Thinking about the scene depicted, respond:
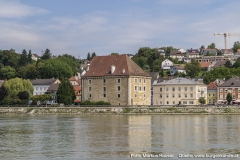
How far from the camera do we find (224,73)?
135000 millimetres

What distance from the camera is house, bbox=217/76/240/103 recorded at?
102812 millimetres

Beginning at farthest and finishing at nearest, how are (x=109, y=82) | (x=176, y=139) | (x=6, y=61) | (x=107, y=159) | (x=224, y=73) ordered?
(x=6, y=61) < (x=224, y=73) < (x=109, y=82) < (x=176, y=139) < (x=107, y=159)

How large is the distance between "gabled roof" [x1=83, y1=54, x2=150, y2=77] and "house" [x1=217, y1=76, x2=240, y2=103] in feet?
67.7

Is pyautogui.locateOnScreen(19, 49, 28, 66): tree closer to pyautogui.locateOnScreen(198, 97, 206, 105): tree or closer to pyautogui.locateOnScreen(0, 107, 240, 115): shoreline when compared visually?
pyautogui.locateOnScreen(0, 107, 240, 115): shoreline

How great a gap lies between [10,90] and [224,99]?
42961mm

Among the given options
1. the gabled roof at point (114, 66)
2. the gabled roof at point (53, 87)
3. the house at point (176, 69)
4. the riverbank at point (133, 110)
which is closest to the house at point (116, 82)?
the gabled roof at point (114, 66)

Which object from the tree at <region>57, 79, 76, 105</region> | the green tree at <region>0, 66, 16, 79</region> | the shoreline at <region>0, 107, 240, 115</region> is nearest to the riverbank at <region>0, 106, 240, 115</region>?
the shoreline at <region>0, 107, 240, 115</region>

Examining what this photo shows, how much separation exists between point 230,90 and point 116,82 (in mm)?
25892

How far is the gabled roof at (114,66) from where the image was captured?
9044 centimetres

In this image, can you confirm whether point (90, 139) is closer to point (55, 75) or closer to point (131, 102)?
point (131, 102)

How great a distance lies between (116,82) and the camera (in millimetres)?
90750

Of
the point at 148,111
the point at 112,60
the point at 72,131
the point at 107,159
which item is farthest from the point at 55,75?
the point at 107,159

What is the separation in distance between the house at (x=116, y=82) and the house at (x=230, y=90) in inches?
743

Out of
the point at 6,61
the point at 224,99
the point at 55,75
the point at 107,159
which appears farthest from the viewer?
the point at 6,61
